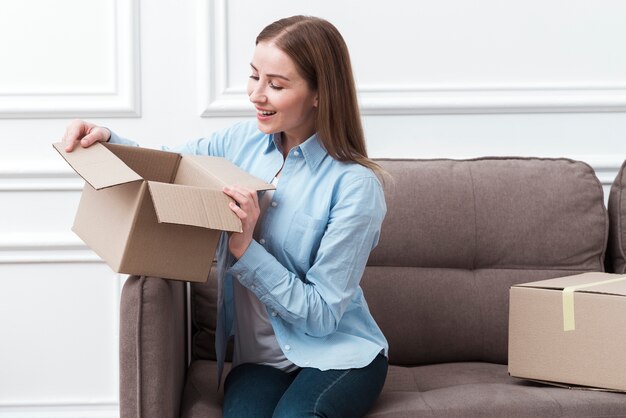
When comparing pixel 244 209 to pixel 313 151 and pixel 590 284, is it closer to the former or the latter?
pixel 313 151

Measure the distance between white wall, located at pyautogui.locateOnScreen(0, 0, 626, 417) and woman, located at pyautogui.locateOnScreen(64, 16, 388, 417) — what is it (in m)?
0.61

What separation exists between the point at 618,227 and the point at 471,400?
26.7 inches

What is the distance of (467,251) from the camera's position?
183cm

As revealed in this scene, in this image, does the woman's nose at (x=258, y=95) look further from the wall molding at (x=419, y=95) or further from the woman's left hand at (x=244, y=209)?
the wall molding at (x=419, y=95)

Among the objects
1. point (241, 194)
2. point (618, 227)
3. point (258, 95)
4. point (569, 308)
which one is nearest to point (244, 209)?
point (241, 194)

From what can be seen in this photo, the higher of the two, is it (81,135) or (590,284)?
(81,135)

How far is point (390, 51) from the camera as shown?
2.10 m

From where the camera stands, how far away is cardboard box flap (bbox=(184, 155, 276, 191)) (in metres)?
1.29

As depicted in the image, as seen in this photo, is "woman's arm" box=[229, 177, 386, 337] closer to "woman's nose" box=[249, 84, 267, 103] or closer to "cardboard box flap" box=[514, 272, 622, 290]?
"woman's nose" box=[249, 84, 267, 103]

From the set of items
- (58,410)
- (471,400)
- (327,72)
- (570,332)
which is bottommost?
(58,410)

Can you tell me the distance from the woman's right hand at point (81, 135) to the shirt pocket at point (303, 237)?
0.38 metres

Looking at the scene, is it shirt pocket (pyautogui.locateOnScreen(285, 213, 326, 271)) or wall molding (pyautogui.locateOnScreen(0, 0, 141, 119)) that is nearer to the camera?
shirt pocket (pyautogui.locateOnScreen(285, 213, 326, 271))

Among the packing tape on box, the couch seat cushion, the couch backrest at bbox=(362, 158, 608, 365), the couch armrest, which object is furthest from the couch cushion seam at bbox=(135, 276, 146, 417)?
the packing tape on box

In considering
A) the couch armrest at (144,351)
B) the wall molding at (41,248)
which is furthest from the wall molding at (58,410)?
the couch armrest at (144,351)
